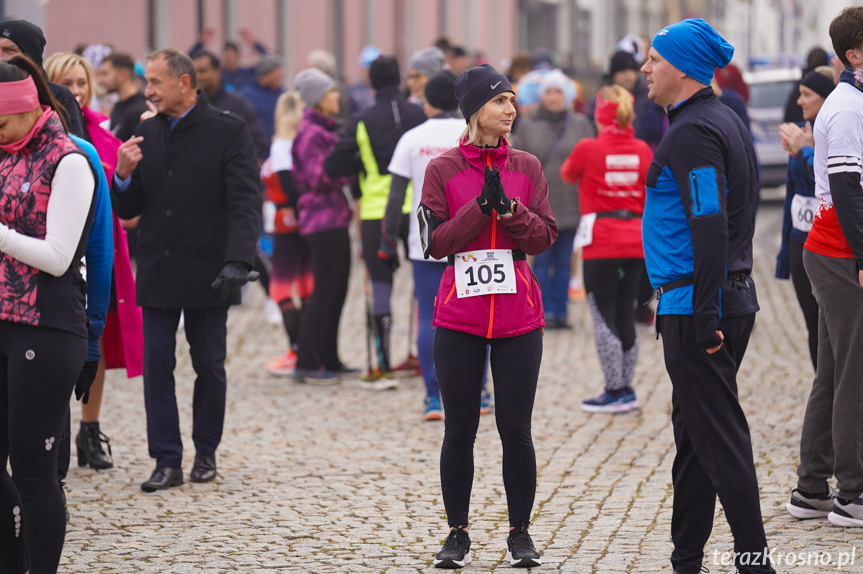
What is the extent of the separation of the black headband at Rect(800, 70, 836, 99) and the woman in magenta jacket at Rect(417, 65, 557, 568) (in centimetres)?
169

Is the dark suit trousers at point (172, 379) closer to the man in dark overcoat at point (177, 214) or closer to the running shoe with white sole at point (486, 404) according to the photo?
the man in dark overcoat at point (177, 214)

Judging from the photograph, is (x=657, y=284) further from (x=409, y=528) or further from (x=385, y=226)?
(x=385, y=226)

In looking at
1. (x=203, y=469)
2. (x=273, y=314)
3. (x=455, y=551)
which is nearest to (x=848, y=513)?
(x=455, y=551)

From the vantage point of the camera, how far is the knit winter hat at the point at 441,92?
8070 millimetres

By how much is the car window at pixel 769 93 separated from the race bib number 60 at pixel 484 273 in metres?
16.7

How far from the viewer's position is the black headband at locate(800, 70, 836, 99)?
6.26 m

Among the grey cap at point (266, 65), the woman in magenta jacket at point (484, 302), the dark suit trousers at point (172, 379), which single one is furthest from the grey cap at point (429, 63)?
the grey cap at point (266, 65)

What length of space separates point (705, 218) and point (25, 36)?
126 inches

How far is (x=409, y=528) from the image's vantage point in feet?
19.5

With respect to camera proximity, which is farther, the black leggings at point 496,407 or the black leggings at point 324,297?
the black leggings at point 324,297

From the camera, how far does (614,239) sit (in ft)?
27.7

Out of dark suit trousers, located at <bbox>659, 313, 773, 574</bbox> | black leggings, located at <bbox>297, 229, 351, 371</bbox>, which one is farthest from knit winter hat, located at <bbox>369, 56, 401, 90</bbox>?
dark suit trousers, located at <bbox>659, 313, 773, 574</bbox>

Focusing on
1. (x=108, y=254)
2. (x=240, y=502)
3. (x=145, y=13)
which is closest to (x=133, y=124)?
(x=240, y=502)

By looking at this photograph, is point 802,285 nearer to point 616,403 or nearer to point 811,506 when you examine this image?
point 811,506
